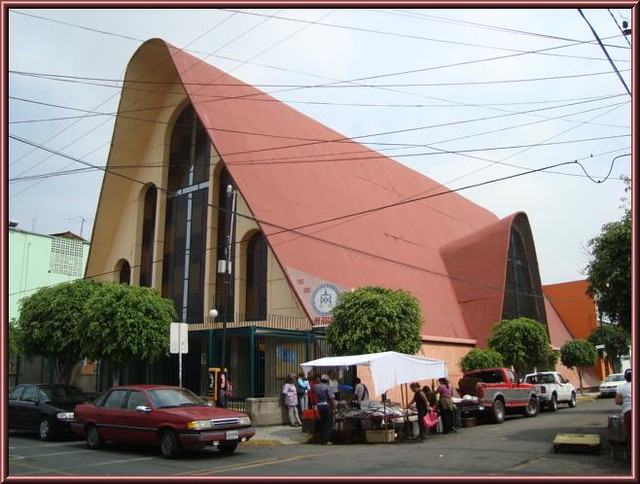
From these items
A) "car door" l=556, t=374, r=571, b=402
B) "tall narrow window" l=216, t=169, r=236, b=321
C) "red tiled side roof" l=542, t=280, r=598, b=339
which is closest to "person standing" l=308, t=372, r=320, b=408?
"tall narrow window" l=216, t=169, r=236, b=321

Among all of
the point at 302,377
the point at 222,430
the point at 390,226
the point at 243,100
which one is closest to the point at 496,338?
the point at 390,226

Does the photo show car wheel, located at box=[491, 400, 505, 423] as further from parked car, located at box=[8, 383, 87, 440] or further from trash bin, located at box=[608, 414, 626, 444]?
parked car, located at box=[8, 383, 87, 440]

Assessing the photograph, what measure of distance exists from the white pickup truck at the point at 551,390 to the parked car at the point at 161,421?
49.6 ft

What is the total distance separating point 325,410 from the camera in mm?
15172

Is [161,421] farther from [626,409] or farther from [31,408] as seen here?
[626,409]

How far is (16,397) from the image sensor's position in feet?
56.7

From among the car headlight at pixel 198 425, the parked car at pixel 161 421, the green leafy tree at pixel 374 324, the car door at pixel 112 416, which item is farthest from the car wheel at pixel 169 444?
the green leafy tree at pixel 374 324

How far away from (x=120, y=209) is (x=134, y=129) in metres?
4.76

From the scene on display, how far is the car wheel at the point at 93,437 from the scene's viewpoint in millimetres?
13906

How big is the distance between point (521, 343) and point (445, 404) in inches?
542

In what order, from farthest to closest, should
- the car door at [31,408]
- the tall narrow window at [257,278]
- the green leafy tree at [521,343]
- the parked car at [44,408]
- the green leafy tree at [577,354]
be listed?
the green leafy tree at [577,354]
the green leafy tree at [521,343]
the tall narrow window at [257,278]
the car door at [31,408]
the parked car at [44,408]

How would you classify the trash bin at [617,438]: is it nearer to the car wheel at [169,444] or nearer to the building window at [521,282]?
the car wheel at [169,444]

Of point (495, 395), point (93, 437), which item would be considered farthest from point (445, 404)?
point (93, 437)

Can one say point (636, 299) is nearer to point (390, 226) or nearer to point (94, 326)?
point (94, 326)
